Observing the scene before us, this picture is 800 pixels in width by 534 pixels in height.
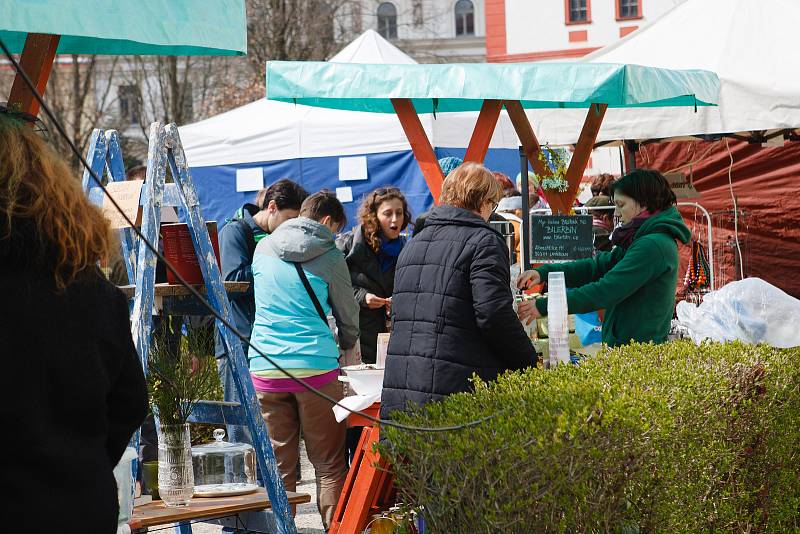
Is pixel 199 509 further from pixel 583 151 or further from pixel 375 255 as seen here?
pixel 583 151

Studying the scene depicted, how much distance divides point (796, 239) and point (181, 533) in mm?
9040

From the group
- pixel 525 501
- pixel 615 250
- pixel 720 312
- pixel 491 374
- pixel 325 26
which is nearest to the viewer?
pixel 525 501

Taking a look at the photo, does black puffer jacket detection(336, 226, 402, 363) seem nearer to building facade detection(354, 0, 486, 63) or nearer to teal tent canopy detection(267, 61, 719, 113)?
teal tent canopy detection(267, 61, 719, 113)

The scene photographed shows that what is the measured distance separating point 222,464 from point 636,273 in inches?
83.8

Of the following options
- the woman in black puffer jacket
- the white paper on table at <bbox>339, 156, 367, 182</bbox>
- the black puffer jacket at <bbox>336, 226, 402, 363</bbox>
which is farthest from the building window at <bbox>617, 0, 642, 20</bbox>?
the woman in black puffer jacket

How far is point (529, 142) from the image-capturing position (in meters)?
6.36

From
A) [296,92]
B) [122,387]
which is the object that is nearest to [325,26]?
[296,92]

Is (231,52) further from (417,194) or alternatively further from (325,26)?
(325,26)

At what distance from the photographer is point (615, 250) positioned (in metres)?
5.61

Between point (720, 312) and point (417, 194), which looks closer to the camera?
point (720, 312)

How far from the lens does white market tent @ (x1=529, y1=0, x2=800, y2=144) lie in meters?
7.73

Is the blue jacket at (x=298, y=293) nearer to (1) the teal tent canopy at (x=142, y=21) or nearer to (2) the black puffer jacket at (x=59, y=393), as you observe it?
(1) the teal tent canopy at (x=142, y=21)

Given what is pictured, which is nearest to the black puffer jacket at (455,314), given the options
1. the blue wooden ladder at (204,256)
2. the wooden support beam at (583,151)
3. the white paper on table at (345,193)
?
the blue wooden ladder at (204,256)

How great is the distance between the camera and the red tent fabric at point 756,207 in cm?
1193
